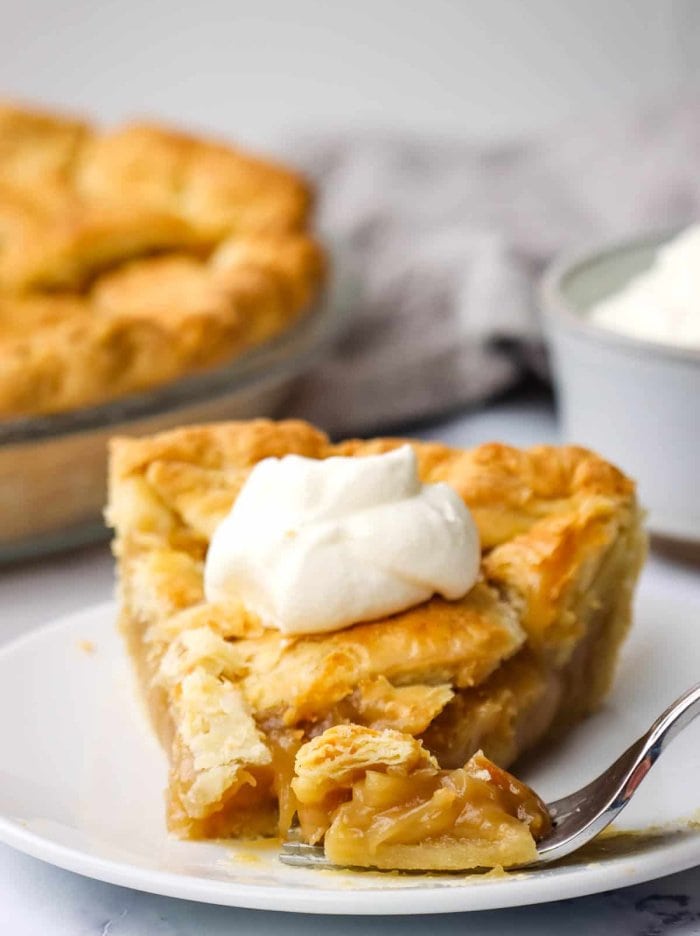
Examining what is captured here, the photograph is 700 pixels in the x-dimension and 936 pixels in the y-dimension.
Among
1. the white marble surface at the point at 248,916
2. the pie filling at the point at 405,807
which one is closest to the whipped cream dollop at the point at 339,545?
the pie filling at the point at 405,807

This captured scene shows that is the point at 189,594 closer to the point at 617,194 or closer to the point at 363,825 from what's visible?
the point at 363,825

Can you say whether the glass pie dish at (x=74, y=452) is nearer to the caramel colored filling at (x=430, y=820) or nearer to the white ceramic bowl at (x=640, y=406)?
the white ceramic bowl at (x=640, y=406)

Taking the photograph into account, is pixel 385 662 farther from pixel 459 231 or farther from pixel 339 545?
pixel 459 231

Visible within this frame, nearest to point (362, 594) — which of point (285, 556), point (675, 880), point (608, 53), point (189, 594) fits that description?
point (285, 556)

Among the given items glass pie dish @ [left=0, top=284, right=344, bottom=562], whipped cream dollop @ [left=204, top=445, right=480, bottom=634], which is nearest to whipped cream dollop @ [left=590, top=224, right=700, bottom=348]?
glass pie dish @ [left=0, top=284, right=344, bottom=562]

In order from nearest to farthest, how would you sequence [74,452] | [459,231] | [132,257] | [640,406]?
[640,406] < [74,452] < [132,257] < [459,231]

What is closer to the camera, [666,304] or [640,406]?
[640,406]

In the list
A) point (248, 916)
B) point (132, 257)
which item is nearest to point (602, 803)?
point (248, 916)

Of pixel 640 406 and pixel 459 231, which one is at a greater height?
pixel 640 406

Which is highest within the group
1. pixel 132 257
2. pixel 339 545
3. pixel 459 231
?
A: pixel 339 545
